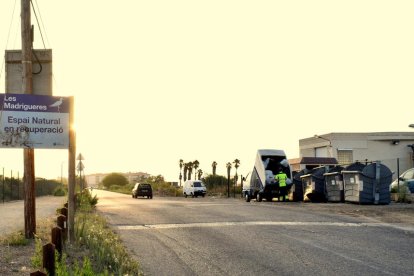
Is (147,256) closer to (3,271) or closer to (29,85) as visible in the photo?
(3,271)

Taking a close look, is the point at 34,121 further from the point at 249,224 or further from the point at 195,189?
the point at 195,189

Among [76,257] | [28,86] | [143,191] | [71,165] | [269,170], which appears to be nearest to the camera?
[76,257]

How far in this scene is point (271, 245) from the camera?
40.4 ft

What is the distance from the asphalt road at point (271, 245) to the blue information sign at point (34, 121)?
9.31ft

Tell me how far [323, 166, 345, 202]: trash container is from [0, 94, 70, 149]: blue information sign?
68.3ft

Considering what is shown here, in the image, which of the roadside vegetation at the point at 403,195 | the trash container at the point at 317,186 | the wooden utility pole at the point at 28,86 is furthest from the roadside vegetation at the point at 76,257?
the trash container at the point at 317,186

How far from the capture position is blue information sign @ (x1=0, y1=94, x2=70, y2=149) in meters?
10.8

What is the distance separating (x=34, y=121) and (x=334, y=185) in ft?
72.1

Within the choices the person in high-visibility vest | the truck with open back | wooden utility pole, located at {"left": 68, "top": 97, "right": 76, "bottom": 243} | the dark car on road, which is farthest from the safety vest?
wooden utility pole, located at {"left": 68, "top": 97, "right": 76, "bottom": 243}

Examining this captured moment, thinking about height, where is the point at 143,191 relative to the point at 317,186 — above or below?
below

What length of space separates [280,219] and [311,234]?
14.3 ft

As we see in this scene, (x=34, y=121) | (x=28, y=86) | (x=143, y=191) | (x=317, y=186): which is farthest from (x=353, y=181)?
(x=143, y=191)

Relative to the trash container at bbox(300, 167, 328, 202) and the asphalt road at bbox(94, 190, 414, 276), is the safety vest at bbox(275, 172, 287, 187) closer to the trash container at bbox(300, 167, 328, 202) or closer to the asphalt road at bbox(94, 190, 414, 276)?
the trash container at bbox(300, 167, 328, 202)

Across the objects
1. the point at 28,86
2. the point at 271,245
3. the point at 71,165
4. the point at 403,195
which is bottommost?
the point at 271,245
